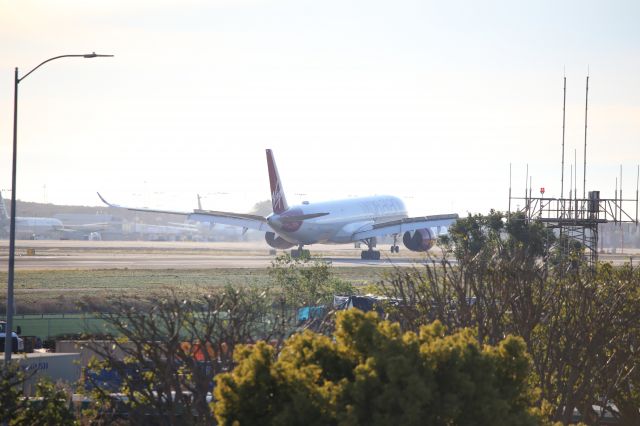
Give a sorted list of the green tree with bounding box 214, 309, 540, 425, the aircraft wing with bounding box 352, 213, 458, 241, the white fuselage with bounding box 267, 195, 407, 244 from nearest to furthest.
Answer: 1. the green tree with bounding box 214, 309, 540, 425
2. the white fuselage with bounding box 267, 195, 407, 244
3. the aircraft wing with bounding box 352, 213, 458, 241

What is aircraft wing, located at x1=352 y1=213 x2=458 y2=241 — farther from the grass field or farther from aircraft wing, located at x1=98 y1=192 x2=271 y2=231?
the grass field

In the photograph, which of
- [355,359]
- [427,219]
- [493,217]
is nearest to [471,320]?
[355,359]

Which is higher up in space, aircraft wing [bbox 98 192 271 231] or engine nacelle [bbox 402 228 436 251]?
aircraft wing [bbox 98 192 271 231]

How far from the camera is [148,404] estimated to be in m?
23.1

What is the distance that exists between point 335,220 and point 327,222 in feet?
4.85

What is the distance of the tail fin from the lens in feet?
345

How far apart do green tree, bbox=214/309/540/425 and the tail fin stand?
8810cm

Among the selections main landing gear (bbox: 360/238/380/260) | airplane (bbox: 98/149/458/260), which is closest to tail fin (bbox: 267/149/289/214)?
airplane (bbox: 98/149/458/260)

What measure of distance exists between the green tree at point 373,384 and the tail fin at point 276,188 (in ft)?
289

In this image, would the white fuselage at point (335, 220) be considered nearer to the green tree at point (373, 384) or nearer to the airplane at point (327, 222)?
the airplane at point (327, 222)

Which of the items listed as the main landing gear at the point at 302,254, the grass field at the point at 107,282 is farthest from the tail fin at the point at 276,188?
the grass field at the point at 107,282

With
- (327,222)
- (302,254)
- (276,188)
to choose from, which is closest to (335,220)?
(327,222)

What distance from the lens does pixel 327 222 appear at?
108m

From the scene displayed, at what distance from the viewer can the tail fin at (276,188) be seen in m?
105
